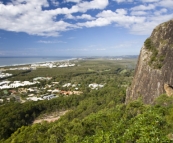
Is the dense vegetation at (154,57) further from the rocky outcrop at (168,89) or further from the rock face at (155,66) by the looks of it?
the rocky outcrop at (168,89)

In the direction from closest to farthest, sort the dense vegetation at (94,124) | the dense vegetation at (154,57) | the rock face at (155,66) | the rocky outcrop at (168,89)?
the dense vegetation at (94,124) → the rocky outcrop at (168,89) → the rock face at (155,66) → the dense vegetation at (154,57)

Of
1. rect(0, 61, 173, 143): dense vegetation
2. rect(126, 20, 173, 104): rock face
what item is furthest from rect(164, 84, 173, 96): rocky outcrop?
rect(0, 61, 173, 143): dense vegetation

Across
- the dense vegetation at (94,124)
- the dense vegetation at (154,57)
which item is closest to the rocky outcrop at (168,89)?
the dense vegetation at (94,124)

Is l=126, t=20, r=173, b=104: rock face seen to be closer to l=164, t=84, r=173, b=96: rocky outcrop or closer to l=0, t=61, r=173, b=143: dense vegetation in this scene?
l=164, t=84, r=173, b=96: rocky outcrop

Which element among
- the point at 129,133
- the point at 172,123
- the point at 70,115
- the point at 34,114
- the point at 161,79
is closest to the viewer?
the point at 129,133

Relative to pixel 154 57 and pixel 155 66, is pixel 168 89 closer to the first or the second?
pixel 155 66

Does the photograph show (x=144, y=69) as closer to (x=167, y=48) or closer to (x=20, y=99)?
(x=167, y=48)

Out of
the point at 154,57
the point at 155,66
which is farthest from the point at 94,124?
the point at 154,57

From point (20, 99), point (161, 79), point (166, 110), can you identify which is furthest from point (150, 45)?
point (20, 99)
